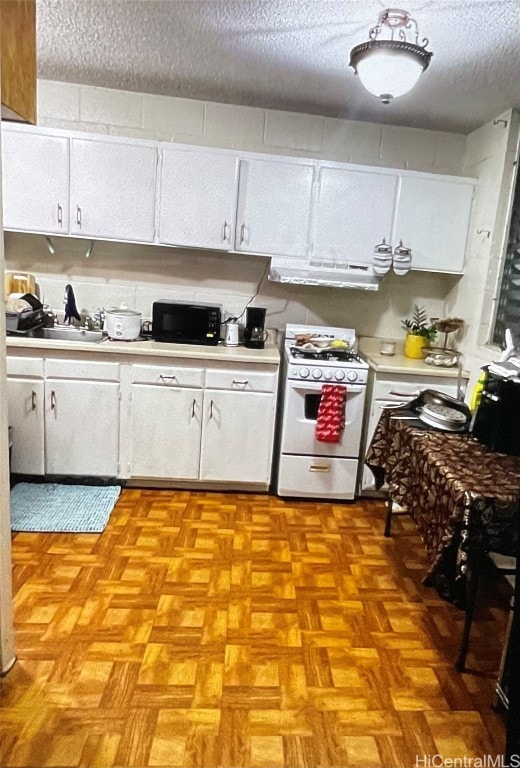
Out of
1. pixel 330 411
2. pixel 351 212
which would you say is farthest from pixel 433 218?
pixel 330 411

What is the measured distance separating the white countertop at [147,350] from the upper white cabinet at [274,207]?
715 mm

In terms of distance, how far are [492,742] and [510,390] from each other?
123cm

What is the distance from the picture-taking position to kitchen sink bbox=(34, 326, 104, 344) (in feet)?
11.2

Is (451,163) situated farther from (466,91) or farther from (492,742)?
(492,742)

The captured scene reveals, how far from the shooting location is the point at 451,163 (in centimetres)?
366

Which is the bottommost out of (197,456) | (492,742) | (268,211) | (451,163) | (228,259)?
(492,742)

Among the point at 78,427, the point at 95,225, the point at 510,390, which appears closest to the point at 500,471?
the point at 510,390

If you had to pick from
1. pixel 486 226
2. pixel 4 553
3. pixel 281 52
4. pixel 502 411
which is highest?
pixel 281 52

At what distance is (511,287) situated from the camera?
318 cm

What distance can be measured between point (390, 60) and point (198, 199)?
5.27ft

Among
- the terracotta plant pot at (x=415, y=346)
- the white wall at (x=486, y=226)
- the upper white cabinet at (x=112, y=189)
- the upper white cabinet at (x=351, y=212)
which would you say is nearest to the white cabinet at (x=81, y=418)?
the upper white cabinet at (x=112, y=189)

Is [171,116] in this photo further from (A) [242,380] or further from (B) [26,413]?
(B) [26,413]

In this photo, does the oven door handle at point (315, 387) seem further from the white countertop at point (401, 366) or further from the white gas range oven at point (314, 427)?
the white countertop at point (401, 366)
